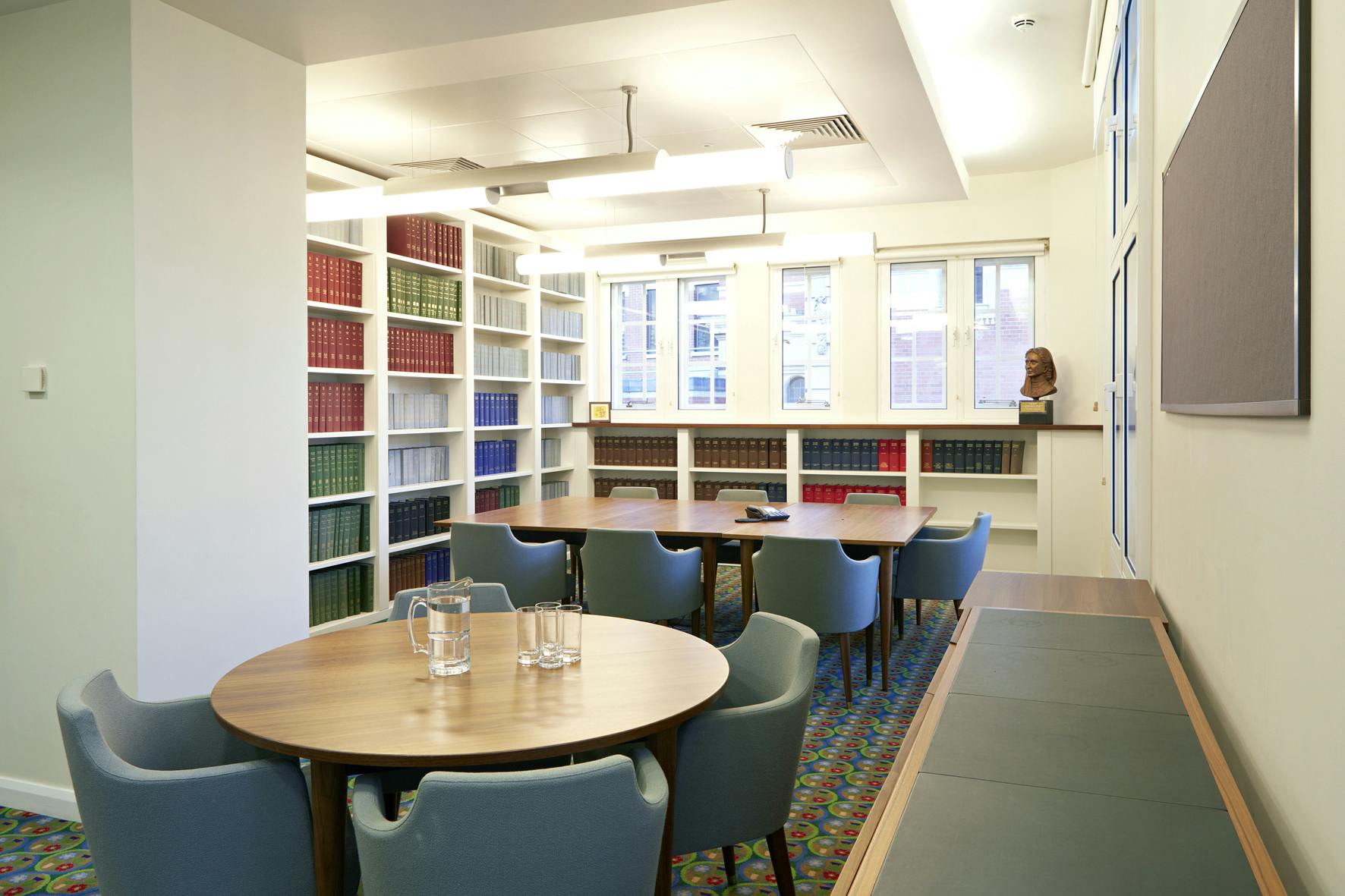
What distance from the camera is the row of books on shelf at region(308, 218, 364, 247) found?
18.6 ft

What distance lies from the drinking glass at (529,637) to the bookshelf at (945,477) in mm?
5630

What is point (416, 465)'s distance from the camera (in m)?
6.66

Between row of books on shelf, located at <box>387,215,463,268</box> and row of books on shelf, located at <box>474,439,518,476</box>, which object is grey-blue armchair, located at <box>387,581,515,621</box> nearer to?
row of books on shelf, located at <box>387,215,463,268</box>

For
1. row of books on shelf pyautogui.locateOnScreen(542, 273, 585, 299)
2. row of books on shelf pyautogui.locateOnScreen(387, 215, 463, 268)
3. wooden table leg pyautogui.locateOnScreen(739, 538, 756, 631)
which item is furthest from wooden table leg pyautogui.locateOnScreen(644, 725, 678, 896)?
row of books on shelf pyautogui.locateOnScreen(542, 273, 585, 299)

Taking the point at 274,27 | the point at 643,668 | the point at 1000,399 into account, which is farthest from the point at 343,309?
the point at 1000,399

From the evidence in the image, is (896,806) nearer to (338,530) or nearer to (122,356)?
(122,356)

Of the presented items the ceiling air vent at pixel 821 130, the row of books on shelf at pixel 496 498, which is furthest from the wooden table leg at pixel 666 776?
the row of books on shelf at pixel 496 498

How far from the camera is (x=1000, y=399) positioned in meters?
7.72

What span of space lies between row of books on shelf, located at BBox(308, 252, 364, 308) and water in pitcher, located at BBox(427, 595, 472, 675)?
3.90 metres

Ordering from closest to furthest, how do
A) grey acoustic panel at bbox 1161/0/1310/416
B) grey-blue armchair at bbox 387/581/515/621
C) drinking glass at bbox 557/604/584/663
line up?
1. grey acoustic panel at bbox 1161/0/1310/416
2. drinking glass at bbox 557/604/584/663
3. grey-blue armchair at bbox 387/581/515/621

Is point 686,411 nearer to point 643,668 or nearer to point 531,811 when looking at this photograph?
point 643,668

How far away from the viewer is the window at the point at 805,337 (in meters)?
8.27

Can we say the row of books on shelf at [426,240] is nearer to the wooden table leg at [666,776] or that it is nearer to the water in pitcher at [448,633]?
the water in pitcher at [448,633]

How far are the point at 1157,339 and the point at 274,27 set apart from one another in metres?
3.36
